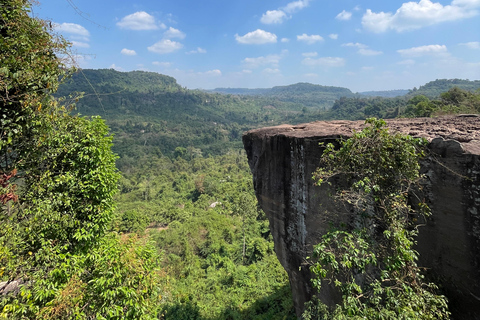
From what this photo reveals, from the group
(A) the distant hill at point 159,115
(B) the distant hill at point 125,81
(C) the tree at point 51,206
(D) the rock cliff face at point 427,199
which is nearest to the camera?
(D) the rock cliff face at point 427,199

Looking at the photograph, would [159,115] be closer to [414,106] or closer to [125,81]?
[125,81]

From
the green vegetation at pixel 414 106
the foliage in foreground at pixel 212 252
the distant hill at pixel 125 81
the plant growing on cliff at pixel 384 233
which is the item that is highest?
the distant hill at pixel 125 81

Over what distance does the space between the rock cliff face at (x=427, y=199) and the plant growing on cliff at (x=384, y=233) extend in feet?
1.04

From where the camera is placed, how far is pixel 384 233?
3.67 m

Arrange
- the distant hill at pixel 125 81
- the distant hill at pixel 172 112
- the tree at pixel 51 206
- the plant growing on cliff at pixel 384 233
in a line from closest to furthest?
the plant growing on cliff at pixel 384 233, the tree at pixel 51 206, the distant hill at pixel 172 112, the distant hill at pixel 125 81

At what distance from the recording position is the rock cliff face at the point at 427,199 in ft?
12.4

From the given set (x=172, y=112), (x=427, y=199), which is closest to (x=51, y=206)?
(x=427, y=199)

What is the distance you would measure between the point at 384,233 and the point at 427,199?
4.18ft

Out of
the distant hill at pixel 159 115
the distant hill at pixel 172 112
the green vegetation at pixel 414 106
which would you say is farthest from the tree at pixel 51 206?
the distant hill at pixel 172 112

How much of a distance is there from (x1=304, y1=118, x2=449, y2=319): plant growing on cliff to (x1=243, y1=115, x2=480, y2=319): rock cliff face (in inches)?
12.5

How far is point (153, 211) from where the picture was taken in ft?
127

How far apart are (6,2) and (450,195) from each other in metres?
A: 8.23

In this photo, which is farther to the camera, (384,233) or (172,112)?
(172,112)

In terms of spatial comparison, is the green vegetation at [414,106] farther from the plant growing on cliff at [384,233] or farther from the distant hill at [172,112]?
the plant growing on cliff at [384,233]
